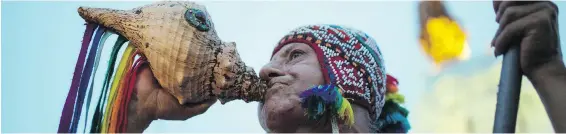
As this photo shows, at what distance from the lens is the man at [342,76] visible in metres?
3.37

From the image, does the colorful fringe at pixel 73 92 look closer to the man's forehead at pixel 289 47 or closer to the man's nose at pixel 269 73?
the man's nose at pixel 269 73

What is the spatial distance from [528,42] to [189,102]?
132 centimetres

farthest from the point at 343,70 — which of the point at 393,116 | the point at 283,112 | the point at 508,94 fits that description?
the point at 508,94

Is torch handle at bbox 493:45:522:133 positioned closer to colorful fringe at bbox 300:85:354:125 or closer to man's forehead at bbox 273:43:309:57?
colorful fringe at bbox 300:85:354:125

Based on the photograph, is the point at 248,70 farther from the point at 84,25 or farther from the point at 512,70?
the point at 512,70

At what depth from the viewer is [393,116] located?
4691 millimetres

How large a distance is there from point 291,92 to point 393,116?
0.96 meters

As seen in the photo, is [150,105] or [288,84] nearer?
[150,105]

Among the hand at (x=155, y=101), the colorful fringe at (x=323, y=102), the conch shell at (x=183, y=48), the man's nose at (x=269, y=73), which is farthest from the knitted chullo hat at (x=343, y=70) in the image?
the hand at (x=155, y=101)

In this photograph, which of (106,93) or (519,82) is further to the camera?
(106,93)

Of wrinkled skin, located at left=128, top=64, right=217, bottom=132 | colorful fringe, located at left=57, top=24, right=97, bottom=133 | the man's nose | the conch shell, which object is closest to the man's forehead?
the man's nose

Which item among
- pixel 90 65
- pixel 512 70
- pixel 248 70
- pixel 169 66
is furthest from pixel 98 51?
pixel 512 70

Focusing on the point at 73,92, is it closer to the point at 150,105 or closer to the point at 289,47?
the point at 150,105

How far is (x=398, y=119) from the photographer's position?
469 cm
